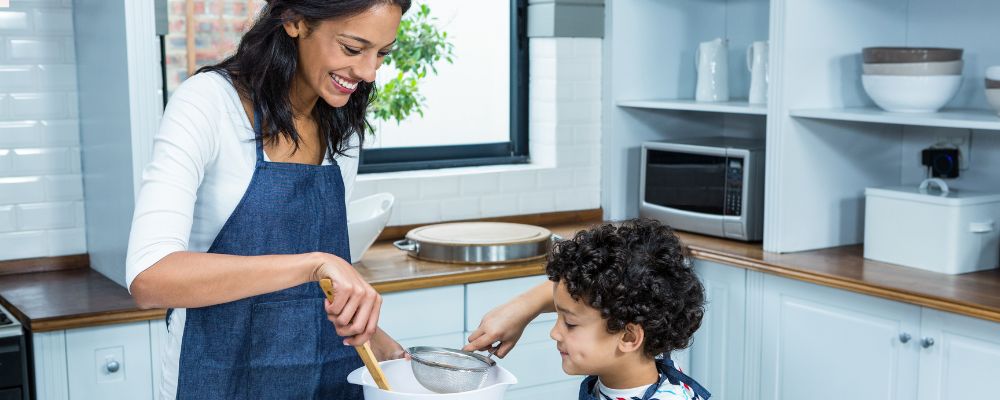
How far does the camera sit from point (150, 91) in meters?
2.88

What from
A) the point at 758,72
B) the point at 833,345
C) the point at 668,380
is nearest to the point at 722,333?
the point at 833,345

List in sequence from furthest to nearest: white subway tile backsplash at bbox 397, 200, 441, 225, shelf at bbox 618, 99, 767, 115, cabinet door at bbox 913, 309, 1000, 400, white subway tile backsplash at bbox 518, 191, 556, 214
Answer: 1. white subway tile backsplash at bbox 518, 191, 556, 214
2. white subway tile backsplash at bbox 397, 200, 441, 225
3. shelf at bbox 618, 99, 767, 115
4. cabinet door at bbox 913, 309, 1000, 400

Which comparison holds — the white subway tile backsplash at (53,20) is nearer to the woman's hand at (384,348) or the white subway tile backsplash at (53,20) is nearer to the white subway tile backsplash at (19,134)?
the white subway tile backsplash at (19,134)

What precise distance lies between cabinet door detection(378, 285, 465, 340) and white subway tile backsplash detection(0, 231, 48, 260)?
1086 mm

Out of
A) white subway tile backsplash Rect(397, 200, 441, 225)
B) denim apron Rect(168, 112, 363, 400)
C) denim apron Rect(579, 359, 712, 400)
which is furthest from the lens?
white subway tile backsplash Rect(397, 200, 441, 225)

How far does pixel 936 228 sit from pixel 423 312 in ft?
4.94

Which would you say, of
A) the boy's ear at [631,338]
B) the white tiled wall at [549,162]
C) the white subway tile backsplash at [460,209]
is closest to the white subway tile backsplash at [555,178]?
the white tiled wall at [549,162]

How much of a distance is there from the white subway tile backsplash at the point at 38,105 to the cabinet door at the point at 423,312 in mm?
1167

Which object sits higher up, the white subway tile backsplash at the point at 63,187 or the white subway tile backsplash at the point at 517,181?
the white subway tile backsplash at the point at 63,187

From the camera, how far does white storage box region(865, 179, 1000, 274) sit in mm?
3088

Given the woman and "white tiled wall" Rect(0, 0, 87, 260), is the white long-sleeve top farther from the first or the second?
"white tiled wall" Rect(0, 0, 87, 260)

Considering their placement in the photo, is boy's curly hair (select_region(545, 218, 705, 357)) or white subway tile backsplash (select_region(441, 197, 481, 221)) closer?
boy's curly hair (select_region(545, 218, 705, 357))

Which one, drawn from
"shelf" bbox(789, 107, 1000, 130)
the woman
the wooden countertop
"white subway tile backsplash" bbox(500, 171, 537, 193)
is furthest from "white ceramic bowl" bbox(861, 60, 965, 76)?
the woman

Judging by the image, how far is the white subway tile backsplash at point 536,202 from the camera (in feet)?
13.5
